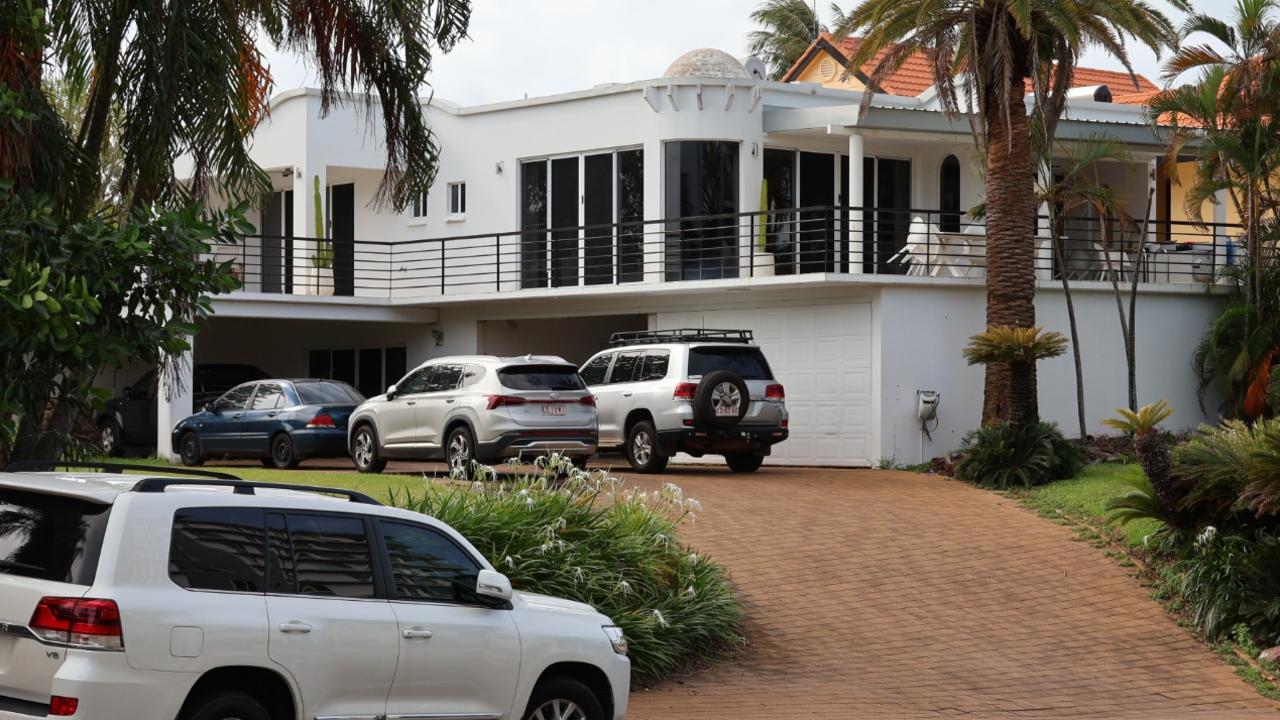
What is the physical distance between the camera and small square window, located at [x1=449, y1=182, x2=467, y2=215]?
101 feet

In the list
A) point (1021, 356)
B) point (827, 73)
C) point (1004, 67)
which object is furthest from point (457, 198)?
point (1021, 356)

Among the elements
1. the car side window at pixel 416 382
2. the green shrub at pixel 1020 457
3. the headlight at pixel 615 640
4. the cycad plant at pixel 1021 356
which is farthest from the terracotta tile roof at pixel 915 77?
the headlight at pixel 615 640

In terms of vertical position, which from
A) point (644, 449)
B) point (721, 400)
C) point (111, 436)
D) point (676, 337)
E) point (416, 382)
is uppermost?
point (676, 337)

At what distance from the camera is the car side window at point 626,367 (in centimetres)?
2292

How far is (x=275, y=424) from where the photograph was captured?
24.0m

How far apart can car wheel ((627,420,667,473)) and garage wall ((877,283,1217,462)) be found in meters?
3.99

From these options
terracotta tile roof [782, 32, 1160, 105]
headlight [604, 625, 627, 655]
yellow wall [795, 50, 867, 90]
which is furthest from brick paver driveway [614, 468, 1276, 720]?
yellow wall [795, 50, 867, 90]

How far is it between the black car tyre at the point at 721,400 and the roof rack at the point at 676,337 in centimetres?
106

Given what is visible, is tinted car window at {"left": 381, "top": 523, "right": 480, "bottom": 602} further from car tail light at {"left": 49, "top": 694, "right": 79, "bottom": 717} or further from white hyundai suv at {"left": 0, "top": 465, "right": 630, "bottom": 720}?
car tail light at {"left": 49, "top": 694, "right": 79, "bottom": 717}

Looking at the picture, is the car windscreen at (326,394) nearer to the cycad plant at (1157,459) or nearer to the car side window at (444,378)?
the car side window at (444,378)

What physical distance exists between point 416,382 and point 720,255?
7406 millimetres

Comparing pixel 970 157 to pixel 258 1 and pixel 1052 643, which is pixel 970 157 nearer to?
pixel 1052 643

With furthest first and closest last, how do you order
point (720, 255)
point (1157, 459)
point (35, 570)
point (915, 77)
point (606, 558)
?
point (915, 77)
point (720, 255)
point (1157, 459)
point (606, 558)
point (35, 570)

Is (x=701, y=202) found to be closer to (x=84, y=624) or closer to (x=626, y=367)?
(x=626, y=367)
